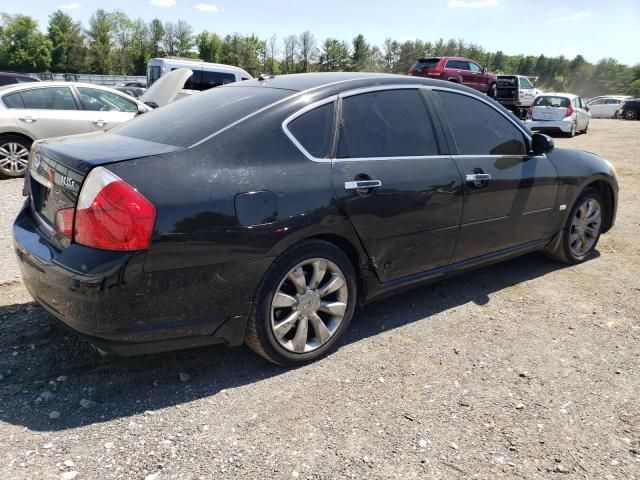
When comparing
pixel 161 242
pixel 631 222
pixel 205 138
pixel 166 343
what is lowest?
pixel 631 222

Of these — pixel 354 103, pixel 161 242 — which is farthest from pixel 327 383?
pixel 354 103

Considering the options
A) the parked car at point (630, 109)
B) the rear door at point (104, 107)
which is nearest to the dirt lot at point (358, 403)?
the rear door at point (104, 107)

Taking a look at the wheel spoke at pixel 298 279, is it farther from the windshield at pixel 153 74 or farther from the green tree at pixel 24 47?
the green tree at pixel 24 47

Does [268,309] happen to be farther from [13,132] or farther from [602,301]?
[13,132]

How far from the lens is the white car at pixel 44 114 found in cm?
827

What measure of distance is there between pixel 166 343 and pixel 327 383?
36.3 inches

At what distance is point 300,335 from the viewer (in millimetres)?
3051

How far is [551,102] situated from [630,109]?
46.8 feet

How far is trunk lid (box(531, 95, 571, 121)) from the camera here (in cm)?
1825

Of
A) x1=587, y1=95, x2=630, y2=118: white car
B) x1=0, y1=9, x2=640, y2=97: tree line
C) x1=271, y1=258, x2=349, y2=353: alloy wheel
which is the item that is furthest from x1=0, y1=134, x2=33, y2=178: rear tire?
x1=0, y1=9, x2=640, y2=97: tree line

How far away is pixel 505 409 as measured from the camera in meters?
2.77

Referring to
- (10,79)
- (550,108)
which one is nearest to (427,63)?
(550,108)

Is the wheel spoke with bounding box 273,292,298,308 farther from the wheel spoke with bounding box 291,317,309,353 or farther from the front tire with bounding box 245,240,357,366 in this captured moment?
the wheel spoke with bounding box 291,317,309,353

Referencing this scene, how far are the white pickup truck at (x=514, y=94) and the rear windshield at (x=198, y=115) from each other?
21.3 m
